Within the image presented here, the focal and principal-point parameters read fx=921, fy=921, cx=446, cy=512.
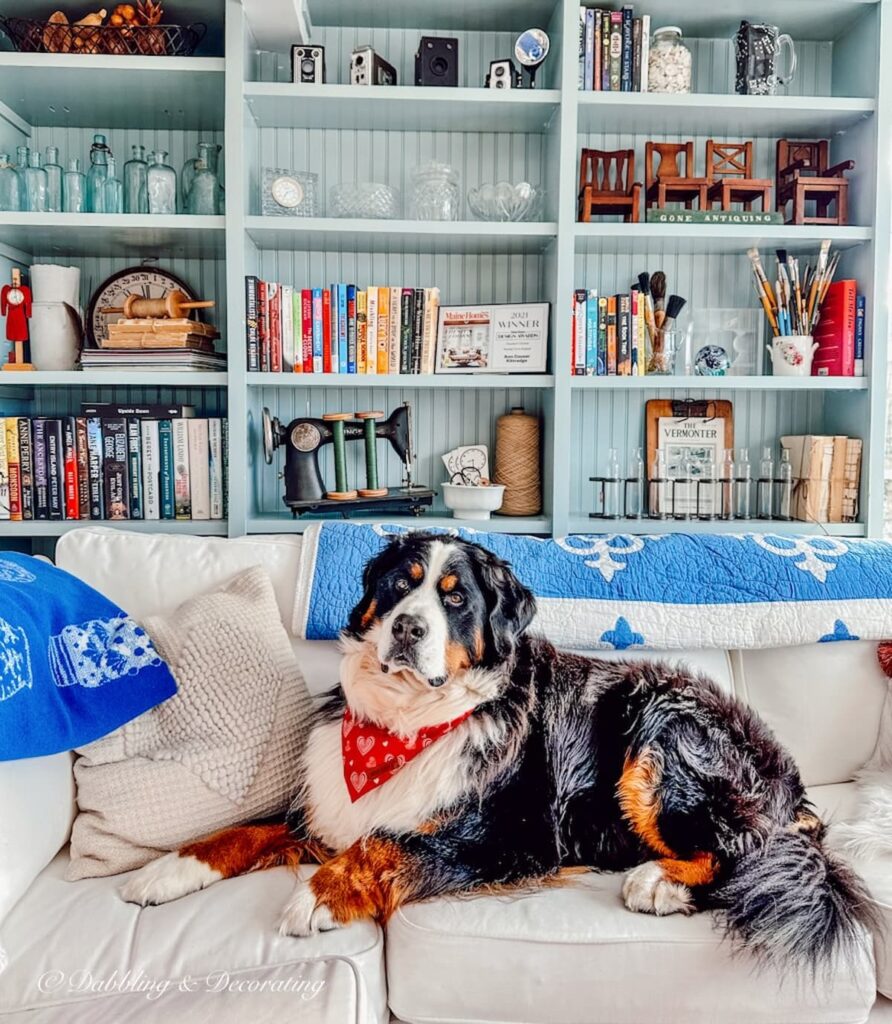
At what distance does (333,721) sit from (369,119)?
1.80 meters

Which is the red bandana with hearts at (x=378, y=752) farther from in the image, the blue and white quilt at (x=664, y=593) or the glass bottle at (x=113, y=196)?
the glass bottle at (x=113, y=196)

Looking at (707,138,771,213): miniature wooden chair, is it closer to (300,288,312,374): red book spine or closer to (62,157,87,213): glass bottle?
(300,288,312,374): red book spine

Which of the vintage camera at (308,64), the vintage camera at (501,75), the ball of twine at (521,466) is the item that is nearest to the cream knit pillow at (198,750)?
the ball of twine at (521,466)

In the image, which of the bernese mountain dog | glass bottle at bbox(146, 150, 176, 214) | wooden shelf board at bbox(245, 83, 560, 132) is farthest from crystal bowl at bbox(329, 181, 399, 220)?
the bernese mountain dog

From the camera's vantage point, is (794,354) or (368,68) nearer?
(368,68)

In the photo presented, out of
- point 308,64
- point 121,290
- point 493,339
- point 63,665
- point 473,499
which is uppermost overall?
point 308,64

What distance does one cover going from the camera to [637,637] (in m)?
1.73

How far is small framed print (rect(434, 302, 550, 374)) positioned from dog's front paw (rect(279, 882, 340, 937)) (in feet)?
5.26

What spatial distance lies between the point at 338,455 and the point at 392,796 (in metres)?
1.34

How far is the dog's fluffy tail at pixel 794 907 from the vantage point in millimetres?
1213

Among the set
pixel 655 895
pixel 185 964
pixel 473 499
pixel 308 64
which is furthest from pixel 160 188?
pixel 655 895

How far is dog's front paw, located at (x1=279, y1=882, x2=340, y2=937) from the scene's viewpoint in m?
1.21

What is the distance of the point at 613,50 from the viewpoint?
2459 mm

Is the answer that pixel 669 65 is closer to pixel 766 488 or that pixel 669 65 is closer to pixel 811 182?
pixel 811 182
